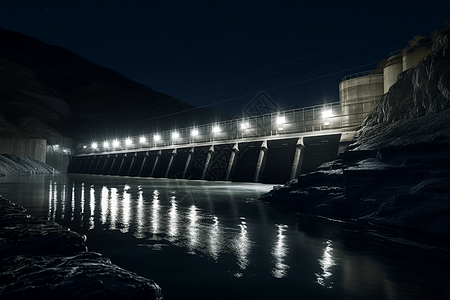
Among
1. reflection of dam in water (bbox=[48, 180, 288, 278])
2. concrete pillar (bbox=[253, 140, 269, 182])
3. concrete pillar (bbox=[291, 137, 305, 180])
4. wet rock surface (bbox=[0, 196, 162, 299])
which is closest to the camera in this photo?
wet rock surface (bbox=[0, 196, 162, 299])

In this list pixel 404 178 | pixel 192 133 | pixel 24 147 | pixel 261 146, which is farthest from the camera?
pixel 24 147

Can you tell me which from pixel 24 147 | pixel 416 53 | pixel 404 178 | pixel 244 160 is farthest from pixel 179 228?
pixel 24 147

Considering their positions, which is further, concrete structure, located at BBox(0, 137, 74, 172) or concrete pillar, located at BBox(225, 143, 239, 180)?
concrete structure, located at BBox(0, 137, 74, 172)

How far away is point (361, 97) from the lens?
31594 millimetres

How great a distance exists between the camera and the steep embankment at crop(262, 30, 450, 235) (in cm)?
943

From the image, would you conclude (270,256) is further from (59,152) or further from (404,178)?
(59,152)

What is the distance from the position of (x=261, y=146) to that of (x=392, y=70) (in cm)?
1580

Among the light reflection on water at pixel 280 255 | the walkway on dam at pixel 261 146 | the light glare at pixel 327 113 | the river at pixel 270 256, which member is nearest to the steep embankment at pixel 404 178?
the river at pixel 270 256

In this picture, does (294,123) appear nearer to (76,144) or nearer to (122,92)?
(76,144)

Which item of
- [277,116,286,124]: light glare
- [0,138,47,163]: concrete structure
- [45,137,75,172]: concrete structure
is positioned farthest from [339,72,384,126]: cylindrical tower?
[45,137,75,172]: concrete structure

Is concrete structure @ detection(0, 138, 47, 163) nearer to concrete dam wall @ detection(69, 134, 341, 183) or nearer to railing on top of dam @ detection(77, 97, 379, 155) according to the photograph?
concrete dam wall @ detection(69, 134, 341, 183)

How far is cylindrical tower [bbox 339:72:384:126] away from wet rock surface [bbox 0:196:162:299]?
30085 mm

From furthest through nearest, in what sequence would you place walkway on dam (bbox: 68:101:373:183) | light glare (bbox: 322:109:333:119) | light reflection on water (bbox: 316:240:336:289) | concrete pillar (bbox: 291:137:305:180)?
light glare (bbox: 322:109:333:119) < walkway on dam (bbox: 68:101:373:183) < concrete pillar (bbox: 291:137:305:180) < light reflection on water (bbox: 316:240:336:289)

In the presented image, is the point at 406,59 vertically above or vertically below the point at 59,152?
above
